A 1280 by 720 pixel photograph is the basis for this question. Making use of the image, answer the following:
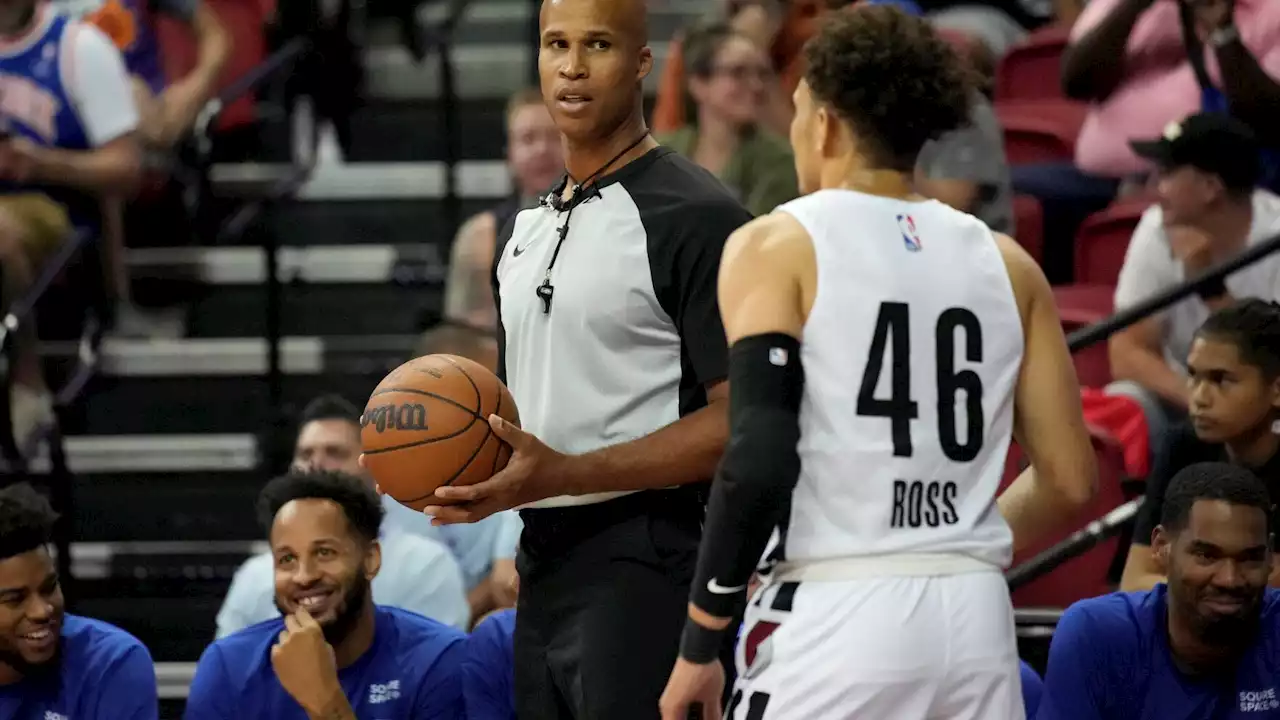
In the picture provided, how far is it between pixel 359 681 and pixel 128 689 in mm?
533

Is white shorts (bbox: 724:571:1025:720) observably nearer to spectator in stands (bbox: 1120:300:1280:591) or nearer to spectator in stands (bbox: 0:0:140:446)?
spectator in stands (bbox: 1120:300:1280:591)

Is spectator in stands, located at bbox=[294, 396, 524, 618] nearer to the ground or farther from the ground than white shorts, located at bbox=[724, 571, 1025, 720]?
nearer to the ground

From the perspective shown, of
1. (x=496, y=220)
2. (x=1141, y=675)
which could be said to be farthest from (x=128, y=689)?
(x=496, y=220)

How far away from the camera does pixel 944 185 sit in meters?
5.80

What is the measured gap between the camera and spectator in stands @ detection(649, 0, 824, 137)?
7.00m

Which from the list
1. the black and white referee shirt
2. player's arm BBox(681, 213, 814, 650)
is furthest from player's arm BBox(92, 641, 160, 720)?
player's arm BBox(681, 213, 814, 650)

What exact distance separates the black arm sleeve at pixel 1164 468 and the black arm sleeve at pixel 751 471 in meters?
2.09

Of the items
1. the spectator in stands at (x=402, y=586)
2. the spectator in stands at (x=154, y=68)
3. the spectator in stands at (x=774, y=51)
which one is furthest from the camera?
the spectator in stands at (x=154, y=68)

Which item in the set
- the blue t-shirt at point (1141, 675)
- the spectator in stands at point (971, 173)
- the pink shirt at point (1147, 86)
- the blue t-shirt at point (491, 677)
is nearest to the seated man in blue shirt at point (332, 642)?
the blue t-shirt at point (491, 677)

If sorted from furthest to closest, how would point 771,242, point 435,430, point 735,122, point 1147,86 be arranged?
point 1147,86, point 735,122, point 435,430, point 771,242

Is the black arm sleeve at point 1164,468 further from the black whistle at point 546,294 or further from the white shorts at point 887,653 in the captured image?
the black whistle at point 546,294

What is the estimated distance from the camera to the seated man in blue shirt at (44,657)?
4.58m

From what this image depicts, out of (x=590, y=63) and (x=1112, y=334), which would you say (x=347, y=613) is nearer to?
(x=590, y=63)

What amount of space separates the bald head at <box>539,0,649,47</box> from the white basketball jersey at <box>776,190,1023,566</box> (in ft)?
1.72
